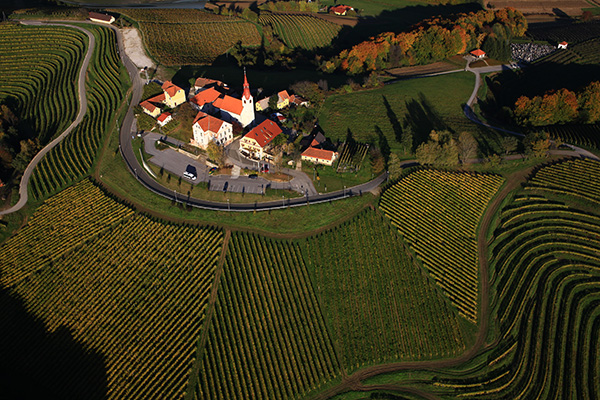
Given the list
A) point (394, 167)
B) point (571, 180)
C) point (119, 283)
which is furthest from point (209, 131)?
point (571, 180)

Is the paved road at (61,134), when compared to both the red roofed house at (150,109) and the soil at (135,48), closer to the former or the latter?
the soil at (135,48)

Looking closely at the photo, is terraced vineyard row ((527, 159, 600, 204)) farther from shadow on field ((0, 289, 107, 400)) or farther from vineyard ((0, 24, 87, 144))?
vineyard ((0, 24, 87, 144))

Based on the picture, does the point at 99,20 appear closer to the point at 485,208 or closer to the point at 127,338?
the point at 127,338

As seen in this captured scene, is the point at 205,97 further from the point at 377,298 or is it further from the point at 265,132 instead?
the point at 377,298

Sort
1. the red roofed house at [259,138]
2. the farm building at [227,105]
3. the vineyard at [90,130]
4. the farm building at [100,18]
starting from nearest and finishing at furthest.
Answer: the red roofed house at [259,138] < the vineyard at [90,130] < the farm building at [227,105] < the farm building at [100,18]

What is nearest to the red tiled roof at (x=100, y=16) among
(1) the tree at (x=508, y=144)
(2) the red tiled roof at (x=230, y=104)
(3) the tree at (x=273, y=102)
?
(2) the red tiled roof at (x=230, y=104)

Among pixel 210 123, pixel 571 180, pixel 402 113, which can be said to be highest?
pixel 210 123

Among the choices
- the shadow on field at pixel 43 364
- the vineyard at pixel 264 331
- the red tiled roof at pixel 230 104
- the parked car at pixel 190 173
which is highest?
the red tiled roof at pixel 230 104
